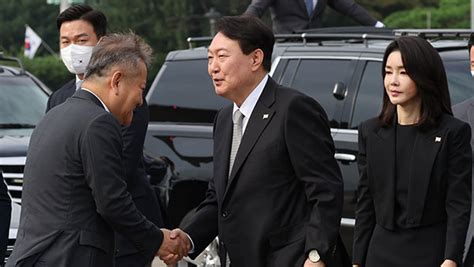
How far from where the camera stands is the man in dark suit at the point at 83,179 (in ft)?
18.0

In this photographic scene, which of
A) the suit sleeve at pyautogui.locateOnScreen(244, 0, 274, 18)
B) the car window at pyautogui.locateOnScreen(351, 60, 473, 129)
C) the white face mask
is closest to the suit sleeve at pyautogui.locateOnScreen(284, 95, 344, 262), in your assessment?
the white face mask

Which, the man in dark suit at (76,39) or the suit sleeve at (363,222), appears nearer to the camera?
the suit sleeve at (363,222)

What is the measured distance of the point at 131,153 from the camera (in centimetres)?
687

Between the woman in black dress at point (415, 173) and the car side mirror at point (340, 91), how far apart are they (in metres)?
2.72

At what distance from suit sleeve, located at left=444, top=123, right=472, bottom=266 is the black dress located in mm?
96

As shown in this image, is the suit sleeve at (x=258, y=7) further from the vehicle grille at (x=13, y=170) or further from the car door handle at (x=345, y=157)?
the car door handle at (x=345, y=157)

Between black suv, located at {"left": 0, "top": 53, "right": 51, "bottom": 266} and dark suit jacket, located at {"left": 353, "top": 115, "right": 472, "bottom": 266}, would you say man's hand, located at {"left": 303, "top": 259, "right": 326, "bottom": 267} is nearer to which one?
dark suit jacket, located at {"left": 353, "top": 115, "right": 472, "bottom": 266}

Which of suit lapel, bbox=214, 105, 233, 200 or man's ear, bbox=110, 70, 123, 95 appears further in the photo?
suit lapel, bbox=214, 105, 233, 200

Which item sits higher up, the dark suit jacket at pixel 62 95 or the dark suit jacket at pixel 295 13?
the dark suit jacket at pixel 62 95

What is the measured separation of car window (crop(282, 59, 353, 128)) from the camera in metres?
9.20

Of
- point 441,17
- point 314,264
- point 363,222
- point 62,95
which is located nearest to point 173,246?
point 314,264

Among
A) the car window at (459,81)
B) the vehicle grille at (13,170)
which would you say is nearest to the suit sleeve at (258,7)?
the vehicle grille at (13,170)

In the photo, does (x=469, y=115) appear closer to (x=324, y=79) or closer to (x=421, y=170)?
(x=421, y=170)

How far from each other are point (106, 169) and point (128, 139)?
143cm
